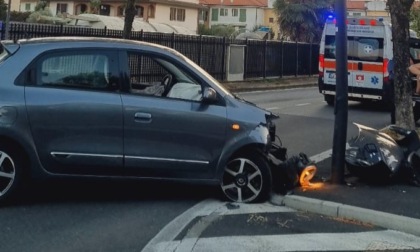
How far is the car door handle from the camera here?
591 centimetres

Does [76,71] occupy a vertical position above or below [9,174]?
above

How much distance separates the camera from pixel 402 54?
8.88 m

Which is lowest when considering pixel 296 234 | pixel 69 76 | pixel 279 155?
pixel 296 234

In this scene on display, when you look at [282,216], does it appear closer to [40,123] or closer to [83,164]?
[83,164]

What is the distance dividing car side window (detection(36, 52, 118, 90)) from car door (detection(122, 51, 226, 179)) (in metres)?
0.23

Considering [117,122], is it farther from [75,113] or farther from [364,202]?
[364,202]

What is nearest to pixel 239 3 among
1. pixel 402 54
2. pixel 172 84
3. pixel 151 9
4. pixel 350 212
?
pixel 151 9

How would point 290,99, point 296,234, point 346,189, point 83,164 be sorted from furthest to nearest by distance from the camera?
point 290,99, point 346,189, point 83,164, point 296,234

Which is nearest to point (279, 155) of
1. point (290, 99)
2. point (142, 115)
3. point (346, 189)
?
point (346, 189)

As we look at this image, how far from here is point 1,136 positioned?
555 cm

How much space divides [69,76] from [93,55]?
33 cm

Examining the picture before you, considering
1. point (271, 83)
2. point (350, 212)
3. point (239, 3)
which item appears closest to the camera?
point (350, 212)

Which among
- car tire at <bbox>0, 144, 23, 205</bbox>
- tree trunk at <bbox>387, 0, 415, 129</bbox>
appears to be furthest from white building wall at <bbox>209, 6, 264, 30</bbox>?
car tire at <bbox>0, 144, 23, 205</bbox>

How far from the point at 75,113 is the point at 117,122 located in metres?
0.42
